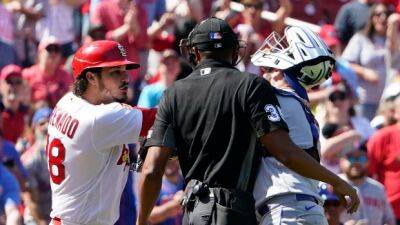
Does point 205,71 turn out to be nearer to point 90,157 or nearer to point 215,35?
point 215,35

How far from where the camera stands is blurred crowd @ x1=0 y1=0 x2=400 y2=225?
10.9m

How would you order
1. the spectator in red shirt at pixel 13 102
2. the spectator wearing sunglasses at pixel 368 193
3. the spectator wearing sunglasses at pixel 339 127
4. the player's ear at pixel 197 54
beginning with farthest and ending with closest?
1. the spectator in red shirt at pixel 13 102
2. the spectator wearing sunglasses at pixel 339 127
3. the spectator wearing sunglasses at pixel 368 193
4. the player's ear at pixel 197 54

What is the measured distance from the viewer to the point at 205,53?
677cm

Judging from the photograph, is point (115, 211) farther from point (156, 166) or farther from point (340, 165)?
point (340, 165)

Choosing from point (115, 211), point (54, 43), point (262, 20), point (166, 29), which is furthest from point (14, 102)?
point (115, 211)

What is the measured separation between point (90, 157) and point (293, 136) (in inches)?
50.3

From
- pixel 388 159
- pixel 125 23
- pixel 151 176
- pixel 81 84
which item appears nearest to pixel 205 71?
pixel 151 176

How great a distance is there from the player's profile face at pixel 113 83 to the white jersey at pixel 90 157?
6 cm

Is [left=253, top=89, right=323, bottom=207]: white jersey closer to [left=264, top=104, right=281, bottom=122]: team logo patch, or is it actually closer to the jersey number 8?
[left=264, top=104, right=281, bottom=122]: team logo patch

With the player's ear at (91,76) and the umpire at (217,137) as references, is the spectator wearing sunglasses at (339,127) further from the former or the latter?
the umpire at (217,137)

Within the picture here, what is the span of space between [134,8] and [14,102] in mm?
1732

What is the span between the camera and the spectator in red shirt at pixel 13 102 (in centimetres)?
1301

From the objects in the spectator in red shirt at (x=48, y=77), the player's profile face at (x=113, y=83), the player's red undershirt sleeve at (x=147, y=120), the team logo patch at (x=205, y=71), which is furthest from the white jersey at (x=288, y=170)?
the spectator in red shirt at (x=48, y=77)

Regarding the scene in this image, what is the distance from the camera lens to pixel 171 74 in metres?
12.6
